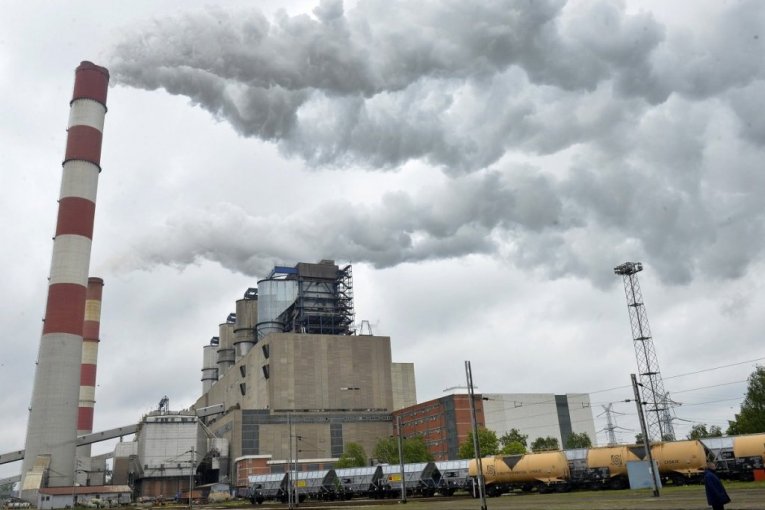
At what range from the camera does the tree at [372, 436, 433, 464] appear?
9731 centimetres

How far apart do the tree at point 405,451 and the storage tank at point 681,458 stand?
50099mm

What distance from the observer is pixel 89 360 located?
117000 millimetres

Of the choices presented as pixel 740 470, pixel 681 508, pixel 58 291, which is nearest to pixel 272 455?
pixel 58 291

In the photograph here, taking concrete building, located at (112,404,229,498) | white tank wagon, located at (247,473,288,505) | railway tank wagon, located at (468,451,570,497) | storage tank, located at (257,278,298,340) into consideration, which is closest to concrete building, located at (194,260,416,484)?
storage tank, located at (257,278,298,340)

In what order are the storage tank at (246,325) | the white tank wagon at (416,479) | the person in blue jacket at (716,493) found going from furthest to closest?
the storage tank at (246,325), the white tank wagon at (416,479), the person in blue jacket at (716,493)

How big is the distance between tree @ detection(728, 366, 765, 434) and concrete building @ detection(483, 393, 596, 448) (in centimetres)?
4833

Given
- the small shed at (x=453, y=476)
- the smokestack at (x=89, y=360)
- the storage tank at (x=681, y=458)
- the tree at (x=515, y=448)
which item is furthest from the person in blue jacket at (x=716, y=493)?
the smokestack at (x=89, y=360)

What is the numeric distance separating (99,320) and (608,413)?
334 feet

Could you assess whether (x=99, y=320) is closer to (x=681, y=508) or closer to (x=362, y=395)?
A: (x=362, y=395)

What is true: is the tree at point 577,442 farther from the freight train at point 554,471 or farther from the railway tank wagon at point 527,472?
the railway tank wagon at point 527,472

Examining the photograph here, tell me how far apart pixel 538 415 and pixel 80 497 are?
80.9 m

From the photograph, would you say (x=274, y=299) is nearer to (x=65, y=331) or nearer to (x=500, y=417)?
(x=500, y=417)

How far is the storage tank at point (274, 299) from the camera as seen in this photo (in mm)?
137875

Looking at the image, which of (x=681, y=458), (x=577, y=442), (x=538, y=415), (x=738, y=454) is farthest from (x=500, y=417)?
(x=738, y=454)
